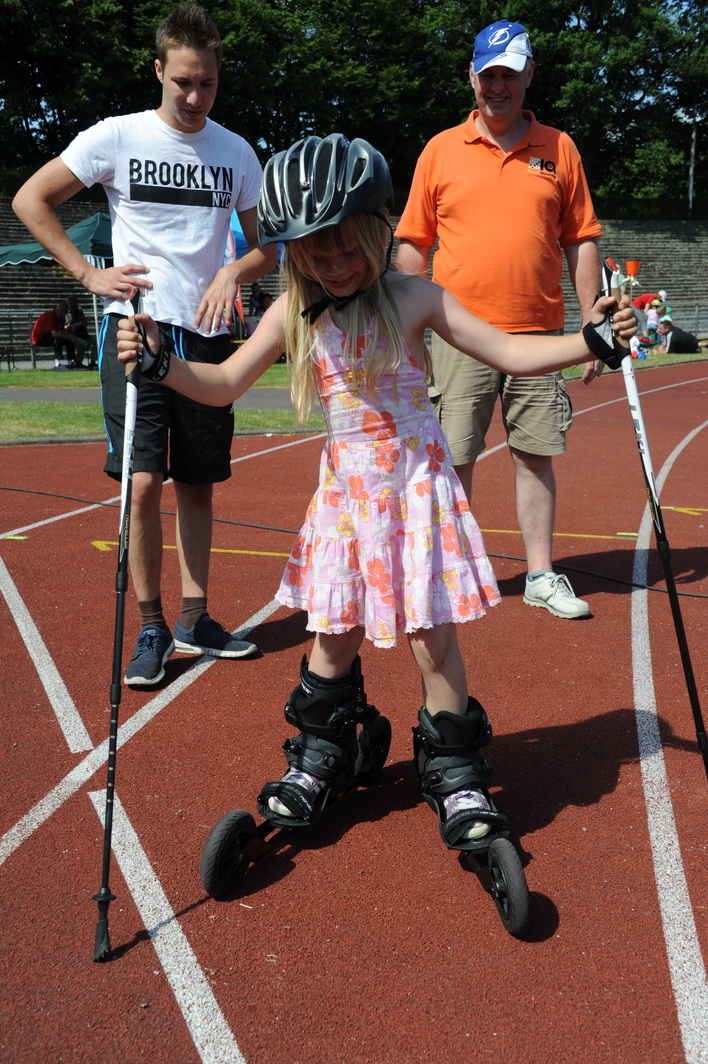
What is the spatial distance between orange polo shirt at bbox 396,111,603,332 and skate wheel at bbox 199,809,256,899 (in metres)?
3.12

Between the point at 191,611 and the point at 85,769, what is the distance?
1307mm

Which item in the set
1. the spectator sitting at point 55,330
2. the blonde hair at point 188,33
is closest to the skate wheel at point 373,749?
the blonde hair at point 188,33

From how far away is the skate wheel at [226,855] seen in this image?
284 cm

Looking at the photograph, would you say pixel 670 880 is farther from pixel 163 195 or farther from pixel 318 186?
pixel 163 195

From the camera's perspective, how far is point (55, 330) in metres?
23.2

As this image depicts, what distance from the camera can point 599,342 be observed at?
288 cm

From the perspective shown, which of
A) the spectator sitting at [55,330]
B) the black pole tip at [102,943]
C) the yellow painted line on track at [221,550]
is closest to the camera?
the black pole tip at [102,943]

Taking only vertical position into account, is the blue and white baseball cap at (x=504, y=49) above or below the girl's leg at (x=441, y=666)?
above

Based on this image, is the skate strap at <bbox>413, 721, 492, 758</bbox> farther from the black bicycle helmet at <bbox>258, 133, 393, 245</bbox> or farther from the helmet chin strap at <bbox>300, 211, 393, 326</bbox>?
the black bicycle helmet at <bbox>258, 133, 393, 245</bbox>

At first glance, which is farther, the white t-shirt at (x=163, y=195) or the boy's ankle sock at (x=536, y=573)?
the boy's ankle sock at (x=536, y=573)

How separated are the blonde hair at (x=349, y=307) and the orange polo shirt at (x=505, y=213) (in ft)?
7.11

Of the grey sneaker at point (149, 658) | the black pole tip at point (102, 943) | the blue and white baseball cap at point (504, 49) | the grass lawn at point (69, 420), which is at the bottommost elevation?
the black pole tip at point (102, 943)

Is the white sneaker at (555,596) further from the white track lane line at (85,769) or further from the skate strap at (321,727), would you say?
the skate strap at (321,727)

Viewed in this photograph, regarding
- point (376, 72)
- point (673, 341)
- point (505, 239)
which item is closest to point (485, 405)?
point (505, 239)
